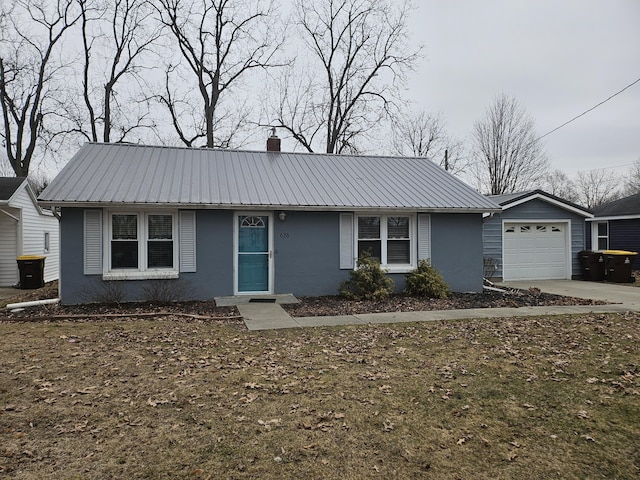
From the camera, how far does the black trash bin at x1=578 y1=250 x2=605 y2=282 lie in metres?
16.1

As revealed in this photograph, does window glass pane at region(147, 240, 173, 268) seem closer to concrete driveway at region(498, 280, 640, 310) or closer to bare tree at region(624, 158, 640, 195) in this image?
concrete driveway at region(498, 280, 640, 310)

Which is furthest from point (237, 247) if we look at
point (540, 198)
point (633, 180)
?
point (633, 180)

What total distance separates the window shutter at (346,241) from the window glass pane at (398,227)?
120 centimetres

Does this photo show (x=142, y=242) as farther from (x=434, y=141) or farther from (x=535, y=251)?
(x=434, y=141)

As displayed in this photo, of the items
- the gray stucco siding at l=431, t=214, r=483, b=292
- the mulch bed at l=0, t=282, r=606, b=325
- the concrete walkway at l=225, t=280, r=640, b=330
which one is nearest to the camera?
the concrete walkway at l=225, t=280, r=640, b=330

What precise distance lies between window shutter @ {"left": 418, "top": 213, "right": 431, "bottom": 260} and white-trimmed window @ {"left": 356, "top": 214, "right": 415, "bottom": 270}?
194mm

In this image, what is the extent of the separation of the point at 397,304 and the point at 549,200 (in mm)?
9335

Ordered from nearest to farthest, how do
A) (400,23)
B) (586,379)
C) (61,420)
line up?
1. (61,420)
2. (586,379)
3. (400,23)

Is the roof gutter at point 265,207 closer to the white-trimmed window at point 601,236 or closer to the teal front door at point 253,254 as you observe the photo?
the teal front door at point 253,254

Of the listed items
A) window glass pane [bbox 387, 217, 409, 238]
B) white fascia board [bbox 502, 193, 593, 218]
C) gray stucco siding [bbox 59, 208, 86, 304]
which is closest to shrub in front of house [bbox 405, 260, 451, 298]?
window glass pane [bbox 387, 217, 409, 238]

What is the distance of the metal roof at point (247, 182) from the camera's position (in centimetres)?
1048

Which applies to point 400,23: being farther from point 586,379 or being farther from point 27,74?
point 586,379

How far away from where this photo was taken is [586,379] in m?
5.10

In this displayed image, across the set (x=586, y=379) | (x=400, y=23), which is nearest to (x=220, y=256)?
(x=586, y=379)
